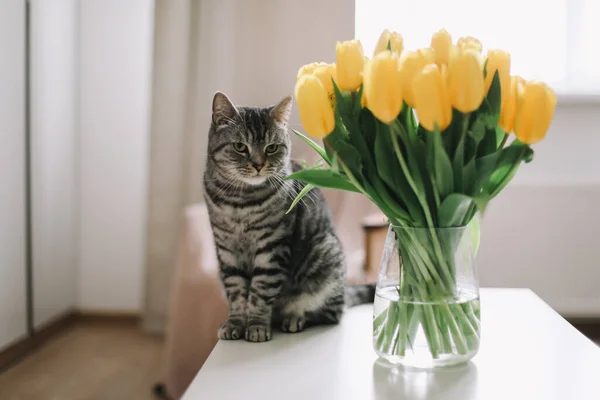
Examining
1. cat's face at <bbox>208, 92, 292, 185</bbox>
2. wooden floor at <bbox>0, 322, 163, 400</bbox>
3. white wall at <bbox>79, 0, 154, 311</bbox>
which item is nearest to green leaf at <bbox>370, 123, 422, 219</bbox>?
cat's face at <bbox>208, 92, 292, 185</bbox>

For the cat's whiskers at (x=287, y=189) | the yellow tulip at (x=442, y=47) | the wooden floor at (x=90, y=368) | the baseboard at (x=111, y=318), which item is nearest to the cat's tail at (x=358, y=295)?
the cat's whiskers at (x=287, y=189)

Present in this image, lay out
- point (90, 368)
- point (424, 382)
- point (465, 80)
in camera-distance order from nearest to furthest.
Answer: point (465, 80), point (424, 382), point (90, 368)

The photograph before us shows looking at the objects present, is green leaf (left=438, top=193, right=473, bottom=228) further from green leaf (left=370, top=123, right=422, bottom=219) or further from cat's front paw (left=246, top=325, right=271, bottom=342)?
cat's front paw (left=246, top=325, right=271, bottom=342)

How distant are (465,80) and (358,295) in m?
0.59

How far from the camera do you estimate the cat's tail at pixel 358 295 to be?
3.65ft

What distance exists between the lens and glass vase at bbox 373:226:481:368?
0.73m

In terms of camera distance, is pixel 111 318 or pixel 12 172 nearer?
pixel 12 172

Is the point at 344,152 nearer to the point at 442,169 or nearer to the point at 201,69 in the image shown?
the point at 442,169

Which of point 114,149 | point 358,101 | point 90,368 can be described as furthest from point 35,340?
point 358,101

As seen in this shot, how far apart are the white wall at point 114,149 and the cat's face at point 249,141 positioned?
1.75m

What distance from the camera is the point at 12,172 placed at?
2.27 metres

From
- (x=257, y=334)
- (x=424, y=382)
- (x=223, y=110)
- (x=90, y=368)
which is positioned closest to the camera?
(x=424, y=382)

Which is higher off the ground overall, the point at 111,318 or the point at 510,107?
the point at 510,107

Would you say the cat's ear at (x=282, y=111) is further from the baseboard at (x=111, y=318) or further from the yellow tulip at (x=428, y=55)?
the baseboard at (x=111, y=318)
